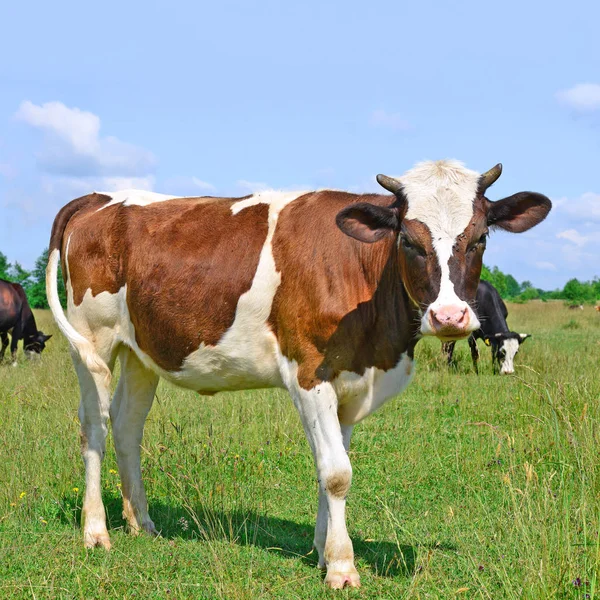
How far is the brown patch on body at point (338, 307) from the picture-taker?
489cm

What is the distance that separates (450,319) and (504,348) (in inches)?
465

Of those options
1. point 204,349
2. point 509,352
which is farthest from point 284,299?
point 509,352

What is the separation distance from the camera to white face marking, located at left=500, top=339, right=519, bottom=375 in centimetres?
1480

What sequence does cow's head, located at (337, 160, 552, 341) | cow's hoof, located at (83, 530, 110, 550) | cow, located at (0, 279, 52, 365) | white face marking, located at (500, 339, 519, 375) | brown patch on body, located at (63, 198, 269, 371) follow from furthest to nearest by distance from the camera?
cow, located at (0, 279, 52, 365) < white face marking, located at (500, 339, 519, 375) < cow's hoof, located at (83, 530, 110, 550) < brown patch on body, located at (63, 198, 269, 371) < cow's head, located at (337, 160, 552, 341)

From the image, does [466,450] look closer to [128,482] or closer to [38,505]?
[128,482]

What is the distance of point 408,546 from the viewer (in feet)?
18.4

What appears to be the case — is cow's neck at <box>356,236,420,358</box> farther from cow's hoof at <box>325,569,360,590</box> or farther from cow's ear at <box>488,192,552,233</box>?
cow's hoof at <box>325,569,360,590</box>

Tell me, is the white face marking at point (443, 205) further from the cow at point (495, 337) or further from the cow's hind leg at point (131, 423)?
the cow at point (495, 337)

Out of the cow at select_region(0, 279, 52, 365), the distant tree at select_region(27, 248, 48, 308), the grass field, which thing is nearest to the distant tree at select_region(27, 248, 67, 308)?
the distant tree at select_region(27, 248, 48, 308)

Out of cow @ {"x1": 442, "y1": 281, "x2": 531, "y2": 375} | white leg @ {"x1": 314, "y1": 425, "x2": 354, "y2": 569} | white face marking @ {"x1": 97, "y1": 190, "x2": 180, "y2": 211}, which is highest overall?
white face marking @ {"x1": 97, "y1": 190, "x2": 180, "y2": 211}

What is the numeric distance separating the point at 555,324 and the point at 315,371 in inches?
1036

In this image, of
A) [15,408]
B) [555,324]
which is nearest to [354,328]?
[15,408]

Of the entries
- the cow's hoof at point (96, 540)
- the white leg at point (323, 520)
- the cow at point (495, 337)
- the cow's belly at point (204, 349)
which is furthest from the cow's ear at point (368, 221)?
the cow at point (495, 337)

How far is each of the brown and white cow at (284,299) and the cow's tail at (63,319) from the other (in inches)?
0.8
